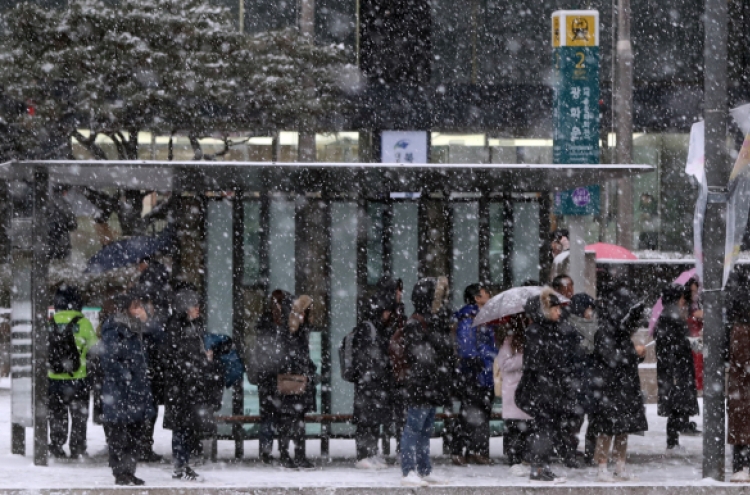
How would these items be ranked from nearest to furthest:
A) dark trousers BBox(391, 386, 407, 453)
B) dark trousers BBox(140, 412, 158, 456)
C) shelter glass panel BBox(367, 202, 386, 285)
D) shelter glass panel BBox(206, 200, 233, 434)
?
1. dark trousers BBox(391, 386, 407, 453)
2. dark trousers BBox(140, 412, 158, 456)
3. shelter glass panel BBox(206, 200, 233, 434)
4. shelter glass panel BBox(367, 202, 386, 285)

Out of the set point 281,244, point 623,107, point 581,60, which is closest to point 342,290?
point 281,244

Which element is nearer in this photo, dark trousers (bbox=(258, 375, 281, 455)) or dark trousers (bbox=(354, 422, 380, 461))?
dark trousers (bbox=(258, 375, 281, 455))

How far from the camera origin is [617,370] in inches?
425

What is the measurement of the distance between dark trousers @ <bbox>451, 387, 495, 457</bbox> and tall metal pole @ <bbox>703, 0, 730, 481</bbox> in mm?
2260

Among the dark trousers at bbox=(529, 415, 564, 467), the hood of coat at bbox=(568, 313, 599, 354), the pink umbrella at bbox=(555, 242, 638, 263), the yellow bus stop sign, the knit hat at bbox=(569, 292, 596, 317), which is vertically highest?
the yellow bus stop sign

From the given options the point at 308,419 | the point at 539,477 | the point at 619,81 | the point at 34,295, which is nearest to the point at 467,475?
the point at 539,477

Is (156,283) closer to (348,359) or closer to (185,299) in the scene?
(185,299)

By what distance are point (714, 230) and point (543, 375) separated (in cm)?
177

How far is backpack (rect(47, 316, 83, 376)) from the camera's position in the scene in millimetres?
12062

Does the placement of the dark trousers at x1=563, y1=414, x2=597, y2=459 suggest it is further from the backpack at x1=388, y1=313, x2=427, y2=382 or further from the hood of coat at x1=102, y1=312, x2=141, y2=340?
the hood of coat at x1=102, y1=312, x2=141, y2=340

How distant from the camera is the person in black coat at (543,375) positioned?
10492mm

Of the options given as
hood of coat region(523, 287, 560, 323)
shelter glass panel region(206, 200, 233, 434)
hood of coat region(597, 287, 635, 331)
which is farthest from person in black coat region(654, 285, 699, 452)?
shelter glass panel region(206, 200, 233, 434)

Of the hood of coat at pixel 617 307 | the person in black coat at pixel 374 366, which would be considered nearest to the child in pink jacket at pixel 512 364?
the hood of coat at pixel 617 307

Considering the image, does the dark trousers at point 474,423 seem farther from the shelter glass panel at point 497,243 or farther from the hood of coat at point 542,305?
the hood of coat at point 542,305
